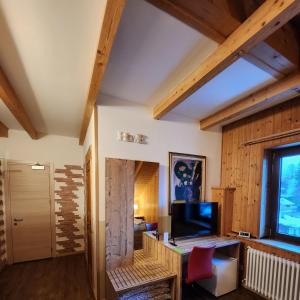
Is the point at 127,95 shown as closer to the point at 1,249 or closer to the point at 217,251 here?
the point at 217,251

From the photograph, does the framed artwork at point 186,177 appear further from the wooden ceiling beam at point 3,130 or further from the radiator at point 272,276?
the wooden ceiling beam at point 3,130

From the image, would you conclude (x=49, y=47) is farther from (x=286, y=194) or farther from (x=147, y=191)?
(x=286, y=194)

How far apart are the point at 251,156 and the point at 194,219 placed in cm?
132

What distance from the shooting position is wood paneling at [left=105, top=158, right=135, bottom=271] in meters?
2.14

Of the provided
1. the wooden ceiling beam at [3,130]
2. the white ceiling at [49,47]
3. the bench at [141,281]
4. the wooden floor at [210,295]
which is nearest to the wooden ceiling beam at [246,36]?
the white ceiling at [49,47]

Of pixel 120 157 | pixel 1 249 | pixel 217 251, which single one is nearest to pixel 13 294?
pixel 1 249

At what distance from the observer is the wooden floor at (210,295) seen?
2.36 metres

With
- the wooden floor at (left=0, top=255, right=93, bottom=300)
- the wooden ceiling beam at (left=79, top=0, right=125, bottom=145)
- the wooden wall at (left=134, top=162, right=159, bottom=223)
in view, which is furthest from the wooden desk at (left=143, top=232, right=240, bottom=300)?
the wooden ceiling beam at (left=79, top=0, right=125, bottom=145)

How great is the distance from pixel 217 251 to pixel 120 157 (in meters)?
2.24

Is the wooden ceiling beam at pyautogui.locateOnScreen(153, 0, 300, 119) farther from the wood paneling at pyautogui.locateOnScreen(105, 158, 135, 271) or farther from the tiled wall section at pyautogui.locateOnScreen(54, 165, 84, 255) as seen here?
the tiled wall section at pyautogui.locateOnScreen(54, 165, 84, 255)

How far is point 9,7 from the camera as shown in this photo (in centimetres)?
107

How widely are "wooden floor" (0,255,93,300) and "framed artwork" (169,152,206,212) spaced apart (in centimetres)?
186

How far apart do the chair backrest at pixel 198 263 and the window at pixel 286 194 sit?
3.85 feet

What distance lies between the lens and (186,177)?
9.61ft
